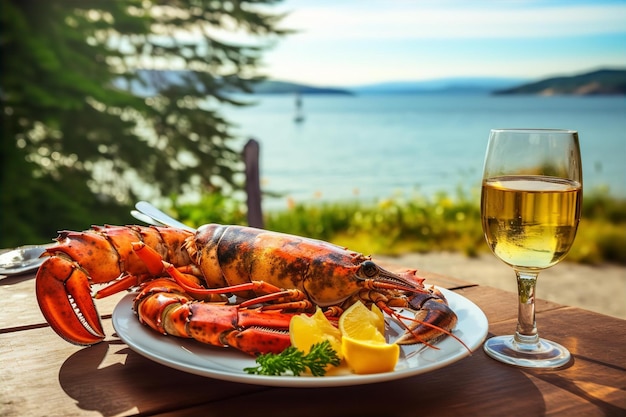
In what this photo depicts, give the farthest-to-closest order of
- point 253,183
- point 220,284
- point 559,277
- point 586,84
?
point 586,84
point 559,277
point 253,183
point 220,284

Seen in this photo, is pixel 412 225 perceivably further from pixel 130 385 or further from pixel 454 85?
pixel 454 85

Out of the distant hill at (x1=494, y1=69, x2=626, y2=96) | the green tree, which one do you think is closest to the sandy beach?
the green tree

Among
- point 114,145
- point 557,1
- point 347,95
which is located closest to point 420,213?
point 114,145

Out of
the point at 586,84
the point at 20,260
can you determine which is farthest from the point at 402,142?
the point at 20,260

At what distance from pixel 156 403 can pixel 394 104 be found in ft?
239

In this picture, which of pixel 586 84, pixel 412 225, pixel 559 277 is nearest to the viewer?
pixel 559 277

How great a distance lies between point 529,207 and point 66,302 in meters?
1.10

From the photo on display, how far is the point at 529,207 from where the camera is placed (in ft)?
4.51

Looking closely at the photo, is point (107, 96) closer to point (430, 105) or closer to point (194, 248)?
point (194, 248)

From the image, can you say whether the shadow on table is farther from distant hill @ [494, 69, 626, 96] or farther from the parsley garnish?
distant hill @ [494, 69, 626, 96]

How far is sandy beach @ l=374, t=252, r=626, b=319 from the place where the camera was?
7.59 m

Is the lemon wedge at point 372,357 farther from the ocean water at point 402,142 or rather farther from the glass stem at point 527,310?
the ocean water at point 402,142

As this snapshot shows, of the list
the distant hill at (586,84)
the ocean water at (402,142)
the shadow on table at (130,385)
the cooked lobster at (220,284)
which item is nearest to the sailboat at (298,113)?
the ocean water at (402,142)

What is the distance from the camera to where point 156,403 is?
3.91ft
